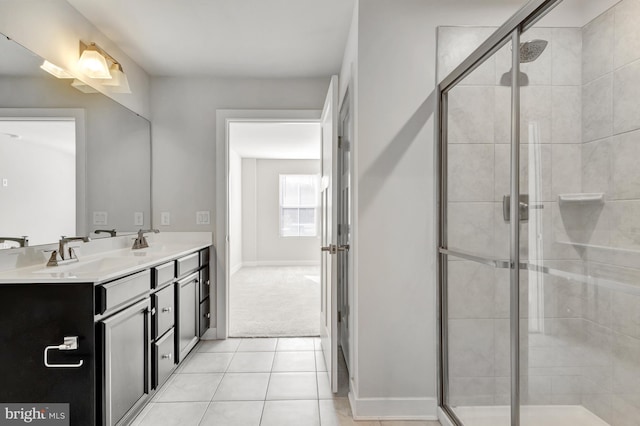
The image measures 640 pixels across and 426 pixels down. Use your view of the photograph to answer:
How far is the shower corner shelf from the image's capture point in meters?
1.15

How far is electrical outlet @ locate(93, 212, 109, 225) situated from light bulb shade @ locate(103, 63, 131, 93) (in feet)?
3.08

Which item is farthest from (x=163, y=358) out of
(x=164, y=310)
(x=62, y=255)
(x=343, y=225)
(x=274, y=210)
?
(x=274, y=210)

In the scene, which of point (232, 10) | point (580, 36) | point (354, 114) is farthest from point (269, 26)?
point (580, 36)

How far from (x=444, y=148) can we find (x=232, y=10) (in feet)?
5.29

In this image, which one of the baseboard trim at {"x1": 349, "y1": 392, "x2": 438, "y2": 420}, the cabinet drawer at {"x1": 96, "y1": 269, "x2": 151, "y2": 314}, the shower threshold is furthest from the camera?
the baseboard trim at {"x1": 349, "y1": 392, "x2": 438, "y2": 420}

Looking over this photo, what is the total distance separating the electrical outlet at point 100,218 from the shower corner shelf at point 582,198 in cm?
274

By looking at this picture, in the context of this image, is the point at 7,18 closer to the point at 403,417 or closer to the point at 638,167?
the point at 638,167

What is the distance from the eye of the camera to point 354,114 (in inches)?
94.5

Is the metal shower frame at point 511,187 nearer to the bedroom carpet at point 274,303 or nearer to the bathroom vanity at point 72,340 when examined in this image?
the bathroom vanity at point 72,340

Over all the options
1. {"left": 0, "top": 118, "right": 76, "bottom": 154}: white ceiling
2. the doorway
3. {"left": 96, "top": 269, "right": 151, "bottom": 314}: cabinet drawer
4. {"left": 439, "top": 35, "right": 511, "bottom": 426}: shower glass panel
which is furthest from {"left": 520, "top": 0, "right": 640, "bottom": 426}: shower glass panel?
the doorway

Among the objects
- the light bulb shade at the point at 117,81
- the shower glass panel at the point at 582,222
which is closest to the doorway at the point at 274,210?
the light bulb shade at the point at 117,81

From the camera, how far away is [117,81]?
2.98 m

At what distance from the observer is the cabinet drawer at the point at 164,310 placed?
2.47 metres

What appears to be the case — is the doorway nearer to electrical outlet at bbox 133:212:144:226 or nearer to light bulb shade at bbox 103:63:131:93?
electrical outlet at bbox 133:212:144:226
